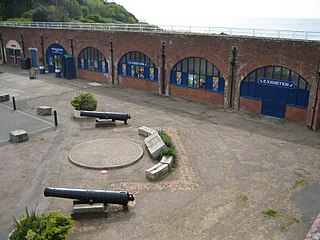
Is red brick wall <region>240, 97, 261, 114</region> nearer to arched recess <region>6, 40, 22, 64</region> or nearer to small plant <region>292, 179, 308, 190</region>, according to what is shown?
small plant <region>292, 179, 308, 190</region>

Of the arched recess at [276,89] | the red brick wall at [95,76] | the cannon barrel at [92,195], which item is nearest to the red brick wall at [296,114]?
the arched recess at [276,89]

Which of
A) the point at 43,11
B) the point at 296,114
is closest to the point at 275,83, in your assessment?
the point at 296,114

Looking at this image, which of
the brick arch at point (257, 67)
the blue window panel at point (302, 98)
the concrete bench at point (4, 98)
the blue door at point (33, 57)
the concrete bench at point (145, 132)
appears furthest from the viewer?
the blue door at point (33, 57)

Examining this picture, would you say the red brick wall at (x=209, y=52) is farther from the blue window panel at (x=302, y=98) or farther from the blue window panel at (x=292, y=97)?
the blue window panel at (x=292, y=97)

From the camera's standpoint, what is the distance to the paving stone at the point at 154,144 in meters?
14.6

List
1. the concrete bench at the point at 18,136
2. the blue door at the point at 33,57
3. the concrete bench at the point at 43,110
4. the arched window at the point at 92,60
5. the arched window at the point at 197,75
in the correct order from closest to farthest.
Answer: the concrete bench at the point at 18,136 < the concrete bench at the point at 43,110 < the arched window at the point at 197,75 < the arched window at the point at 92,60 < the blue door at the point at 33,57

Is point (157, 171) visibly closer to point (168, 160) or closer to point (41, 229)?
point (168, 160)

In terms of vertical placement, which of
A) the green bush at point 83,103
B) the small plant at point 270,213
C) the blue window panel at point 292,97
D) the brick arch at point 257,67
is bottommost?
the small plant at point 270,213

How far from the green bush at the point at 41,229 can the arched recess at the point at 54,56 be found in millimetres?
28033

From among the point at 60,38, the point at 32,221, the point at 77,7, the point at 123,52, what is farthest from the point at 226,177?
the point at 77,7

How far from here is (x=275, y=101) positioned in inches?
815

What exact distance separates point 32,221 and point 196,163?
7599 millimetres

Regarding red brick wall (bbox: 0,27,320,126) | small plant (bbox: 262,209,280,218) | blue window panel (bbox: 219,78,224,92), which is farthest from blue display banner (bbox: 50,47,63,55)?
small plant (bbox: 262,209,280,218)

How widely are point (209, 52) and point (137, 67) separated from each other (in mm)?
7431
